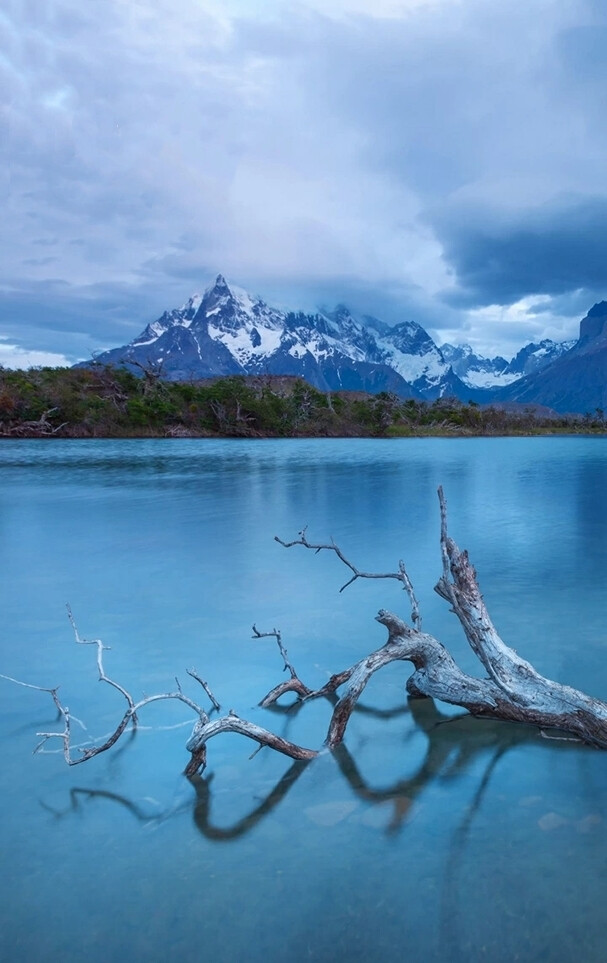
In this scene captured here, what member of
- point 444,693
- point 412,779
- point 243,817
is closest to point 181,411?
point 444,693

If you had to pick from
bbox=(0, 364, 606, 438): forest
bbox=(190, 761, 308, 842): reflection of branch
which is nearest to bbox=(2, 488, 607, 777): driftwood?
bbox=(190, 761, 308, 842): reflection of branch

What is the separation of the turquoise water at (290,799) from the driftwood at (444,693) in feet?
0.62

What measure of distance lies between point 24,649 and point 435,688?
5695 mm

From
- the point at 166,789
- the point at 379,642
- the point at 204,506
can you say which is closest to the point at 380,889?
the point at 166,789

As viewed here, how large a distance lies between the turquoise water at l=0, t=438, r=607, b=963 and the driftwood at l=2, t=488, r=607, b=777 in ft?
0.62

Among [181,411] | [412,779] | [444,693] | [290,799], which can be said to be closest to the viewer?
[290,799]

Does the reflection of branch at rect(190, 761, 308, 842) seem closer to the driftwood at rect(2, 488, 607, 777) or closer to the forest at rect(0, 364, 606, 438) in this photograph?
the driftwood at rect(2, 488, 607, 777)

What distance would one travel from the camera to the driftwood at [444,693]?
572 cm

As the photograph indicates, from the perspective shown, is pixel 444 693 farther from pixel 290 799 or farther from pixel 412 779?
pixel 290 799

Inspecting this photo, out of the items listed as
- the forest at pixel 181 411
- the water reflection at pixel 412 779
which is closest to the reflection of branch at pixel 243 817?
the water reflection at pixel 412 779

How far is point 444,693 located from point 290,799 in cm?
210

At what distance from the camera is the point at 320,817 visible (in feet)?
16.5

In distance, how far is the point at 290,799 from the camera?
17.2ft

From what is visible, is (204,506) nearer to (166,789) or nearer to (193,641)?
(193,641)
